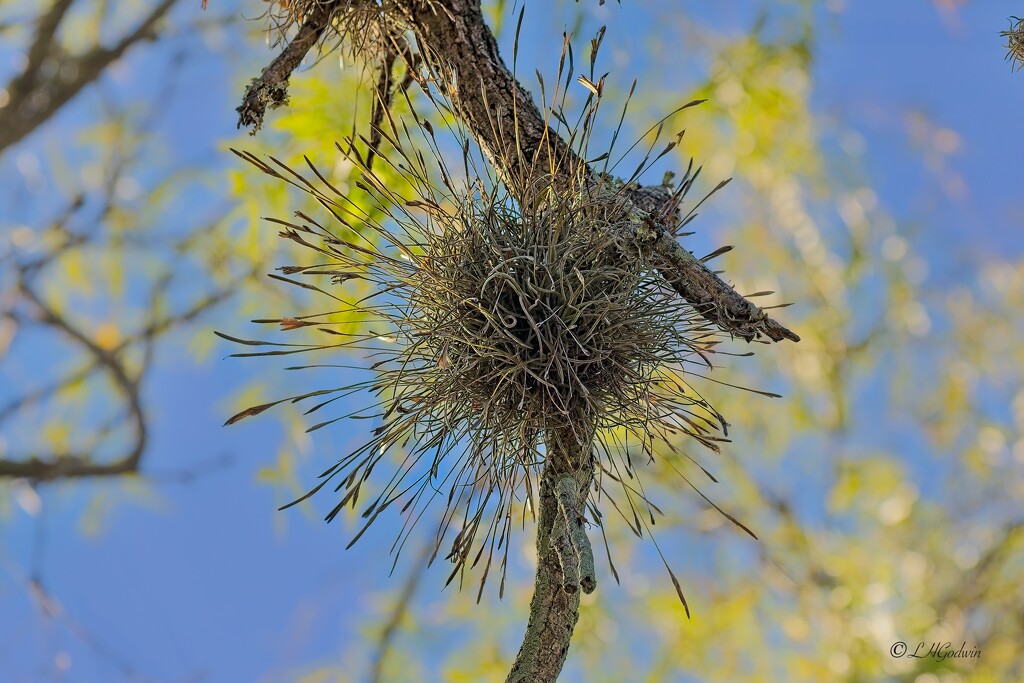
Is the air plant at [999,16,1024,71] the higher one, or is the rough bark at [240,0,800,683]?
the air plant at [999,16,1024,71]

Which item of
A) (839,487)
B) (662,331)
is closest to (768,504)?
(839,487)

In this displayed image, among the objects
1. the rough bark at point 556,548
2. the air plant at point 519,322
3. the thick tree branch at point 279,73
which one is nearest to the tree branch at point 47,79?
the thick tree branch at point 279,73

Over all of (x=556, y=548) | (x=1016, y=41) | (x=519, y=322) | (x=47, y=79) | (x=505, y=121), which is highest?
(x=47, y=79)

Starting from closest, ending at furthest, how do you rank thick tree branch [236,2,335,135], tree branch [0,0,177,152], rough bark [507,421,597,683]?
rough bark [507,421,597,683] < thick tree branch [236,2,335,135] < tree branch [0,0,177,152]

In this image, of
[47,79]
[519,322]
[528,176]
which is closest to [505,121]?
[528,176]

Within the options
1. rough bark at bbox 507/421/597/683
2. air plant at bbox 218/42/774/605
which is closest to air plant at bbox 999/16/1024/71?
air plant at bbox 218/42/774/605

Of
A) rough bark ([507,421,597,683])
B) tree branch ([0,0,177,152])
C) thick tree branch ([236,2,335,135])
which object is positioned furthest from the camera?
tree branch ([0,0,177,152])

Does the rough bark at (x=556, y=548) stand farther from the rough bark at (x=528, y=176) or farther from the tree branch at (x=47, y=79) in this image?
the tree branch at (x=47, y=79)

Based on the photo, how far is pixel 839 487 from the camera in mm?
2512

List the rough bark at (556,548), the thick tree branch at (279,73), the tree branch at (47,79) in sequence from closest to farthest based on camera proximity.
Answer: the rough bark at (556,548), the thick tree branch at (279,73), the tree branch at (47,79)

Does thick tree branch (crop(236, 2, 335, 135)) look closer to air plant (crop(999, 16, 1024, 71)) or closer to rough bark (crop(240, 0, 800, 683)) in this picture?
rough bark (crop(240, 0, 800, 683))

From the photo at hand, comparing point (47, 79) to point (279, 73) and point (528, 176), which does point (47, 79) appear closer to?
point (279, 73)

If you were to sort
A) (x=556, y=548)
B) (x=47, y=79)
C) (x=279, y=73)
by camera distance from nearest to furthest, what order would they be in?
(x=556, y=548), (x=279, y=73), (x=47, y=79)

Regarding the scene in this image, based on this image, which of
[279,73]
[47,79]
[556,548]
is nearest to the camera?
[556,548]
